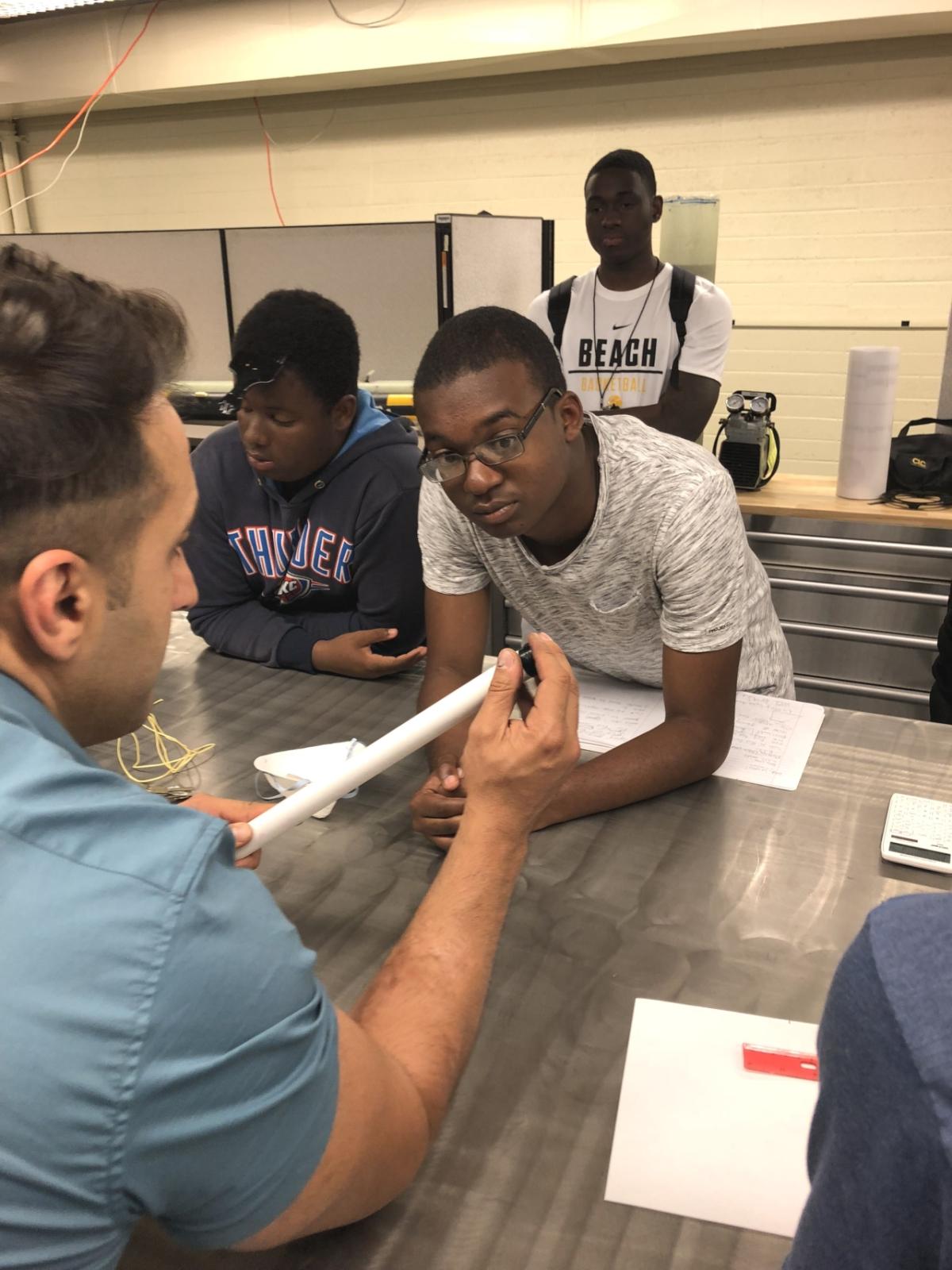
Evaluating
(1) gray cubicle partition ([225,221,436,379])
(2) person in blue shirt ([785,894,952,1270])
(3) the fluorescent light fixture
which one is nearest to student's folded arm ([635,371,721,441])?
(1) gray cubicle partition ([225,221,436,379])

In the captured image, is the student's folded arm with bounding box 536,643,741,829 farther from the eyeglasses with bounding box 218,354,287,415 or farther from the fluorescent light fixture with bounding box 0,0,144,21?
the fluorescent light fixture with bounding box 0,0,144,21

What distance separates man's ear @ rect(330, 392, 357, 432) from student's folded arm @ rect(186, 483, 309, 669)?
27 cm

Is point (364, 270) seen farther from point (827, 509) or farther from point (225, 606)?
point (225, 606)

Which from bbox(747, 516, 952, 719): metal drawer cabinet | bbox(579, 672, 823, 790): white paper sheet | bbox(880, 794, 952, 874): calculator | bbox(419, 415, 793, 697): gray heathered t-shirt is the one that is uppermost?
bbox(419, 415, 793, 697): gray heathered t-shirt

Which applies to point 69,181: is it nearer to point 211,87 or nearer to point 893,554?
point 211,87

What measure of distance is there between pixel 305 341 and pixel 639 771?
40.0 inches

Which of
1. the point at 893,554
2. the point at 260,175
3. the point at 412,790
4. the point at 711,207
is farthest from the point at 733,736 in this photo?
the point at 260,175

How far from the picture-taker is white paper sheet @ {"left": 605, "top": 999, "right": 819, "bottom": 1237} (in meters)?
0.62

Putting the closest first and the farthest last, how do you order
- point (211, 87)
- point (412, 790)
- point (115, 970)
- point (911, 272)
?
point (115, 970) < point (412, 790) < point (911, 272) < point (211, 87)

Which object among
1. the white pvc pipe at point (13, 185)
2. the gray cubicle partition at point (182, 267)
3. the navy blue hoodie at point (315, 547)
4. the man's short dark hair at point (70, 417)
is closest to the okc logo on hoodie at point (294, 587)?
the navy blue hoodie at point (315, 547)

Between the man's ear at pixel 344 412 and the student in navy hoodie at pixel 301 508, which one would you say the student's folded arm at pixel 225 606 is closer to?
the student in navy hoodie at pixel 301 508

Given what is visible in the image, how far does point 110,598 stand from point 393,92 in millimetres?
4577

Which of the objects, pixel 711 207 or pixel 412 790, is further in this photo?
pixel 711 207

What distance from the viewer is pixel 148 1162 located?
1.41 ft
